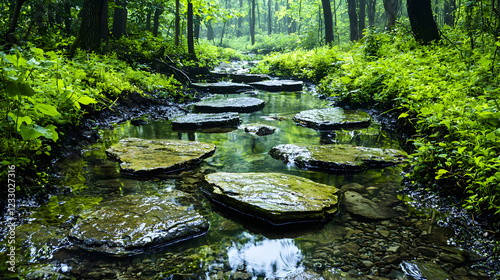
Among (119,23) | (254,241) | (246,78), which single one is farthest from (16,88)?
(246,78)

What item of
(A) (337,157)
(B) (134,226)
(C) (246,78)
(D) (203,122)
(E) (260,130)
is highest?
(C) (246,78)

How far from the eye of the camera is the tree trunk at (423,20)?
320 inches

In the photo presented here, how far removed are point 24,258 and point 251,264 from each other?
5.36 ft

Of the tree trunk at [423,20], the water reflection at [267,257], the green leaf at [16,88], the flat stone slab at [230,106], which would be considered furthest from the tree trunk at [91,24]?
the tree trunk at [423,20]

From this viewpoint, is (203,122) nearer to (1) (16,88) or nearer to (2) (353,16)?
(1) (16,88)

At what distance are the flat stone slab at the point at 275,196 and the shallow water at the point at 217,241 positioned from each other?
104mm

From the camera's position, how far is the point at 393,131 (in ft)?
19.1

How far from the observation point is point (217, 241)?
2.57m

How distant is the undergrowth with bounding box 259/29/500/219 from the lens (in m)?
2.71

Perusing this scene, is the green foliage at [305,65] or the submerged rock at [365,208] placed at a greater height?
the green foliage at [305,65]

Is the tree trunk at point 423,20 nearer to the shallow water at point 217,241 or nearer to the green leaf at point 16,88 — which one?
the shallow water at point 217,241

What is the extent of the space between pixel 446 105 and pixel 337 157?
5.09 ft

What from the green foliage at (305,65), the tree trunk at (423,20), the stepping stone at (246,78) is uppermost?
the tree trunk at (423,20)

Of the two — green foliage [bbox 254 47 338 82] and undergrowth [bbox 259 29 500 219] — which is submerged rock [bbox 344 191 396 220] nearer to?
undergrowth [bbox 259 29 500 219]
